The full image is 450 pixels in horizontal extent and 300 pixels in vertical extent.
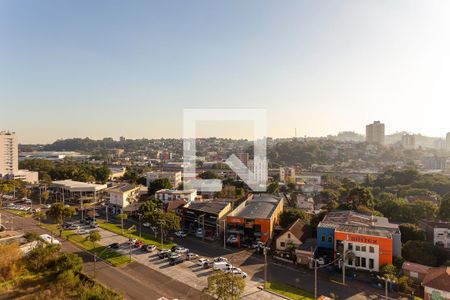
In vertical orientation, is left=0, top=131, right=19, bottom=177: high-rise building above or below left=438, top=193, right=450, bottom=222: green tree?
above

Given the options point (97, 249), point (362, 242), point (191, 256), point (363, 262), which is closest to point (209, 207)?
point (191, 256)

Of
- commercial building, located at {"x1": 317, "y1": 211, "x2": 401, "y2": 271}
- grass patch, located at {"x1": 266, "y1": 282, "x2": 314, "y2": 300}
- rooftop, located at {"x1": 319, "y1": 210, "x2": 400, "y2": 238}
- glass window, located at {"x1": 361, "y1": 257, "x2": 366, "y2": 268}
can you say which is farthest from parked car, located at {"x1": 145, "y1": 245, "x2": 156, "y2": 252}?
glass window, located at {"x1": 361, "y1": 257, "x2": 366, "y2": 268}

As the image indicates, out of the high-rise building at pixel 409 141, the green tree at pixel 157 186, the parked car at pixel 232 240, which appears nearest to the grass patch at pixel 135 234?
the parked car at pixel 232 240

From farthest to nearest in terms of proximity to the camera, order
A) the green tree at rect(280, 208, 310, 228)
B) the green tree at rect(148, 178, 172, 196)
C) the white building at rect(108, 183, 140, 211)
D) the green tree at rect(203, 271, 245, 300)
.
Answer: the green tree at rect(148, 178, 172, 196) → the white building at rect(108, 183, 140, 211) → the green tree at rect(280, 208, 310, 228) → the green tree at rect(203, 271, 245, 300)

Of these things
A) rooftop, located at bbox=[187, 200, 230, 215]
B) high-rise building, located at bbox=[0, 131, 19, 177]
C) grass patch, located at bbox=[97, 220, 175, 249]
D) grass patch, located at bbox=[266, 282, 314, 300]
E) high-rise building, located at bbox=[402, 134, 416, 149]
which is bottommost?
grass patch, located at bbox=[266, 282, 314, 300]

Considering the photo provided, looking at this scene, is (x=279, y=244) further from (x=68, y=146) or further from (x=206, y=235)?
(x=68, y=146)

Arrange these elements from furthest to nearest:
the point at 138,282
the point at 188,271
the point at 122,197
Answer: the point at 122,197
the point at 188,271
the point at 138,282

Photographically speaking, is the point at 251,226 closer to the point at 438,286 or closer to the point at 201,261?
the point at 201,261

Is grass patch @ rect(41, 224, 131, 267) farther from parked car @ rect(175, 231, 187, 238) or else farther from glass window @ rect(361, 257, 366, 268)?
glass window @ rect(361, 257, 366, 268)
